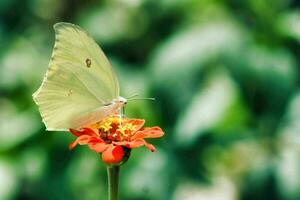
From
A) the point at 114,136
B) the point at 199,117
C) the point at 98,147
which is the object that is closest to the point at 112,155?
the point at 98,147

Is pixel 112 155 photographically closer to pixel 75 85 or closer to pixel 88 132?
pixel 88 132

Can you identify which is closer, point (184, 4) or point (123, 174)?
point (123, 174)

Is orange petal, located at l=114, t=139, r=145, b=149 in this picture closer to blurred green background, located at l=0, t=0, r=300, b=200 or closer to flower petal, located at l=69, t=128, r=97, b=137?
flower petal, located at l=69, t=128, r=97, b=137

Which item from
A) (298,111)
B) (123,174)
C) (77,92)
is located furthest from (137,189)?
(77,92)

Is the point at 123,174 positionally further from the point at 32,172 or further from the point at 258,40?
the point at 258,40

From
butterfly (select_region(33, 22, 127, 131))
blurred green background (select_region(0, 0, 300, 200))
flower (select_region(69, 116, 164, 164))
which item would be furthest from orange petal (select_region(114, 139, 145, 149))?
blurred green background (select_region(0, 0, 300, 200))

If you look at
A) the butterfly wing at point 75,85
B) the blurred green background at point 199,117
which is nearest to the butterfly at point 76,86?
the butterfly wing at point 75,85
